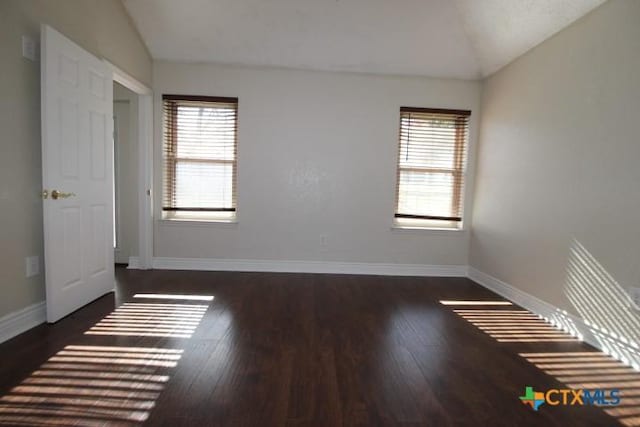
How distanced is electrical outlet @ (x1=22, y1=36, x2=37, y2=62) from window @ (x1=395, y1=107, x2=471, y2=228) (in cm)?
340

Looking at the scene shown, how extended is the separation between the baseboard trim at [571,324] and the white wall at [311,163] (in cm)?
86

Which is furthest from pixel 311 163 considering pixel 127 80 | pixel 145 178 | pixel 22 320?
pixel 22 320

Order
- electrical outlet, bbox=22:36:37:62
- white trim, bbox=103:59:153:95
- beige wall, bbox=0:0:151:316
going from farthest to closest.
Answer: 1. white trim, bbox=103:59:153:95
2. electrical outlet, bbox=22:36:37:62
3. beige wall, bbox=0:0:151:316

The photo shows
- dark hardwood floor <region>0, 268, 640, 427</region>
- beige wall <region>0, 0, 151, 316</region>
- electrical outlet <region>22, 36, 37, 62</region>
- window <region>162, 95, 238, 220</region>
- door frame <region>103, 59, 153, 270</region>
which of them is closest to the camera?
dark hardwood floor <region>0, 268, 640, 427</region>

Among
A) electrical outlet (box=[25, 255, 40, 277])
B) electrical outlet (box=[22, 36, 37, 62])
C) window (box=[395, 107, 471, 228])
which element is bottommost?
electrical outlet (box=[25, 255, 40, 277])

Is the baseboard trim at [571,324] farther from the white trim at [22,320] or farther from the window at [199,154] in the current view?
the white trim at [22,320]

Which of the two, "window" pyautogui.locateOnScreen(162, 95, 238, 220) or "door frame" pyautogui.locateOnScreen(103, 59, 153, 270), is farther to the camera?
"window" pyautogui.locateOnScreen(162, 95, 238, 220)

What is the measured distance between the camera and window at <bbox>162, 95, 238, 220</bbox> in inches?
144

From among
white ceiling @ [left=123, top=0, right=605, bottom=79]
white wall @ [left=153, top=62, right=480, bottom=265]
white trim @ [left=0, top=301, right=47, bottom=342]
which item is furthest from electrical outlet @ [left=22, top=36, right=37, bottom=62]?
white trim @ [left=0, top=301, right=47, bottom=342]

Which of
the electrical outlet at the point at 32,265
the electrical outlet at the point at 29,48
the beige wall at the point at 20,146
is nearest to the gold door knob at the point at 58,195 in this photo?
the beige wall at the point at 20,146

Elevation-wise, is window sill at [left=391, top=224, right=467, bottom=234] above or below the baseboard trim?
above

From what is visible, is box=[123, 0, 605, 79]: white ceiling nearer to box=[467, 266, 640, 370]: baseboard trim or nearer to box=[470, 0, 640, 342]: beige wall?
box=[470, 0, 640, 342]: beige wall

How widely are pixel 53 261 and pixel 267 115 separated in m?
2.47

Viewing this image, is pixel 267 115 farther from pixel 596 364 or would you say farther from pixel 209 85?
pixel 596 364
